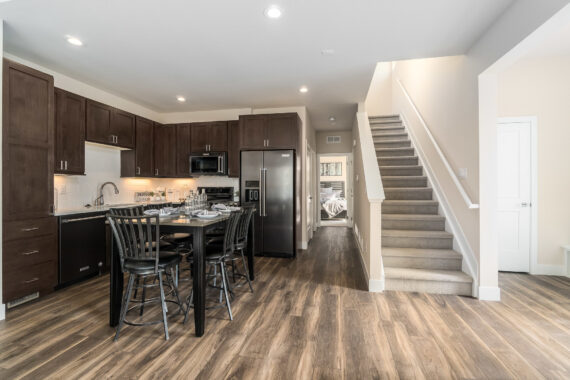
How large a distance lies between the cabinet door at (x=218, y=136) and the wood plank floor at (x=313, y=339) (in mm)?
2830

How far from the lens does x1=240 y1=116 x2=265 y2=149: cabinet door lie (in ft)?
16.0

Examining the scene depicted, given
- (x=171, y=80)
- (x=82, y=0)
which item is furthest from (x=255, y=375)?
(x=171, y=80)

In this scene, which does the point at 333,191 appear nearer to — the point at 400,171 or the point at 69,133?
the point at 400,171

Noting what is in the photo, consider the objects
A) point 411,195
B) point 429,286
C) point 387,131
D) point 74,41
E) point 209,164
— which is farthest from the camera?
point 387,131

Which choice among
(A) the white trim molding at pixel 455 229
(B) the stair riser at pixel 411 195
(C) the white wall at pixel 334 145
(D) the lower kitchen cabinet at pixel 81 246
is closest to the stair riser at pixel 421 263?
(A) the white trim molding at pixel 455 229

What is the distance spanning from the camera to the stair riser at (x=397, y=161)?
16.6 ft

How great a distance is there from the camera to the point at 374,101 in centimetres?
738

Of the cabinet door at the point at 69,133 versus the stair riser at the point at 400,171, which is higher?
the cabinet door at the point at 69,133

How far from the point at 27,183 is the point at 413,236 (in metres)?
4.51

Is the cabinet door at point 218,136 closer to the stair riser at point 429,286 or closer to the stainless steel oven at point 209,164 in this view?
the stainless steel oven at point 209,164

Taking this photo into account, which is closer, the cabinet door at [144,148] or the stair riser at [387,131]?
the cabinet door at [144,148]

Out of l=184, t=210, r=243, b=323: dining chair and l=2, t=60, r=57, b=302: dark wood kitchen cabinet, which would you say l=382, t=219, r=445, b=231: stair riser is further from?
l=2, t=60, r=57, b=302: dark wood kitchen cabinet

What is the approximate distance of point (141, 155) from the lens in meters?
4.94

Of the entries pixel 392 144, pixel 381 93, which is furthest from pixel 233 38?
pixel 381 93
